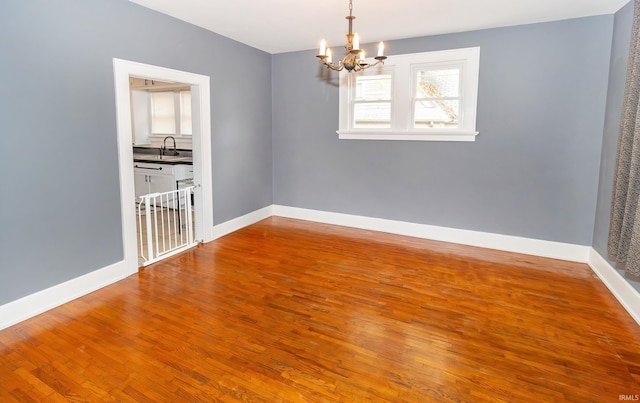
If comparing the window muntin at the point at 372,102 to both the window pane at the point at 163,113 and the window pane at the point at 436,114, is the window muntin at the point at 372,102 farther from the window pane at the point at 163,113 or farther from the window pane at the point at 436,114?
the window pane at the point at 163,113

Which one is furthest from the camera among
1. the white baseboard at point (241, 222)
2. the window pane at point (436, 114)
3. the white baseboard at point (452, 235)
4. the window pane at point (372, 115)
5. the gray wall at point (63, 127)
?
the window pane at point (372, 115)

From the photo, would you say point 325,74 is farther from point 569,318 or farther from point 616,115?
point 569,318

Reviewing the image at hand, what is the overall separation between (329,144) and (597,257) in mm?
3633

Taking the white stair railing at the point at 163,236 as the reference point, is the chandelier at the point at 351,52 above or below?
above

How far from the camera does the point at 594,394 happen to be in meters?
2.02

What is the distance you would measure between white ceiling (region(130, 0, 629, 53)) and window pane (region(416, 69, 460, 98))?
1.60 feet

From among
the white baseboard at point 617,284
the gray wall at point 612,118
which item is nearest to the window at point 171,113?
the gray wall at point 612,118

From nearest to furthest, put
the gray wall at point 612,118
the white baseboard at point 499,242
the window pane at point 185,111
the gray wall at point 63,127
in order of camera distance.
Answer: the gray wall at point 63,127 < the white baseboard at point 499,242 < the gray wall at point 612,118 < the window pane at point 185,111

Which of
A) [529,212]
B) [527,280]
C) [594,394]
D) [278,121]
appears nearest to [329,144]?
[278,121]

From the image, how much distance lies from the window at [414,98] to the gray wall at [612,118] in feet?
4.31

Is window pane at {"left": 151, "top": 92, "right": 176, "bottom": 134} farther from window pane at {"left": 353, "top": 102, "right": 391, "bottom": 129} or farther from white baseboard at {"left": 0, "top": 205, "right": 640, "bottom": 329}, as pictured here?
window pane at {"left": 353, "top": 102, "right": 391, "bottom": 129}

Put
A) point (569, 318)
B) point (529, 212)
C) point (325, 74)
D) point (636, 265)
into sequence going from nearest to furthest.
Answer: point (636, 265) → point (569, 318) → point (529, 212) → point (325, 74)

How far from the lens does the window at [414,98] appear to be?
14.7ft

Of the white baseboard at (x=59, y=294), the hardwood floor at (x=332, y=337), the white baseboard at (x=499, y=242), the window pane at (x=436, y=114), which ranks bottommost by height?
the hardwood floor at (x=332, y=337)
